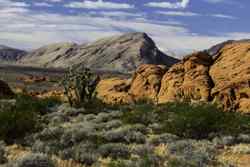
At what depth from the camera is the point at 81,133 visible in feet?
45.4

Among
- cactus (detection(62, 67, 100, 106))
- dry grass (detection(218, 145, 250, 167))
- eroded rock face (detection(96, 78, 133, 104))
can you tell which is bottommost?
eroded rock face (detection(96, 78, 133, 104))

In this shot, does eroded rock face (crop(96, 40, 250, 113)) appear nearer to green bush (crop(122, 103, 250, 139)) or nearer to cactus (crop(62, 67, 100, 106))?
cactus (crop(62, 67, 100, 106))

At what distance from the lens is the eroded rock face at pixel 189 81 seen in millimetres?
30812

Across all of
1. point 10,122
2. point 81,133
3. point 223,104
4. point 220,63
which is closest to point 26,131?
point 10,122

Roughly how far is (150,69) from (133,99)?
498 centimetres

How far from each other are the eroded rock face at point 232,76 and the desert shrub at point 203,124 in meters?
8.87

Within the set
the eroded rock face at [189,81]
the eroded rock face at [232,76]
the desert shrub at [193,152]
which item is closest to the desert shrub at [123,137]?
the desert shrub at [193,152]

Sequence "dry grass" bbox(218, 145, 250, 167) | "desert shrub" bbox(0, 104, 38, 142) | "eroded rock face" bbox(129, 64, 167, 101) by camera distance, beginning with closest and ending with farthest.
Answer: "dry grass" bbox(218, 145, 250, 167) → "desert shrub" bbox(0, 104, 38, 142) → "eroded rock face" bbox(129, 64, 167, 101)

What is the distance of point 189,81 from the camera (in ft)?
107

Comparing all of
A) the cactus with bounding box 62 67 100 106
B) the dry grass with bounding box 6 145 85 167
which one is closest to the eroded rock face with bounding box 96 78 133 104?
the cactus with bounding box 62 67 100 106

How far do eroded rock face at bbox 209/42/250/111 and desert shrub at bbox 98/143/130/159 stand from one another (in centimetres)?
1503

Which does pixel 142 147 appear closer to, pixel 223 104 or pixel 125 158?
pixel 125 158

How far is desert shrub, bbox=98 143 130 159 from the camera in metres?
11.8

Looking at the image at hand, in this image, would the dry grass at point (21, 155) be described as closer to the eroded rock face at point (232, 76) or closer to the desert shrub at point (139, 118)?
the desert shrub at point (139, 118)
